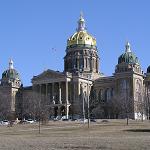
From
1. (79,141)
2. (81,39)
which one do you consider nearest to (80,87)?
(81,39)

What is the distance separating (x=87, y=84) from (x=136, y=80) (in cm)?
1814

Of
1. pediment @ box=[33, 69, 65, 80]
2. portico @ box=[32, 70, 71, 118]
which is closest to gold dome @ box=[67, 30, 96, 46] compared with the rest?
pediment @ box=[33, 69, 65, 80]

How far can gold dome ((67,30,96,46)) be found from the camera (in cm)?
17288

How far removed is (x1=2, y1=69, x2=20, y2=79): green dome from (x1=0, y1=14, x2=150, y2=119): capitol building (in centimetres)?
238

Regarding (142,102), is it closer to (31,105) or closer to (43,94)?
(31,105)

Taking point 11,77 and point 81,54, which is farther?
point 11,77

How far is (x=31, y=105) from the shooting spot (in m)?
138

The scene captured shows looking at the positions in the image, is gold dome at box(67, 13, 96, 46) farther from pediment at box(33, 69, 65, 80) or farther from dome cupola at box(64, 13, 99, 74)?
pediment at box(33, 69, 65, 80)

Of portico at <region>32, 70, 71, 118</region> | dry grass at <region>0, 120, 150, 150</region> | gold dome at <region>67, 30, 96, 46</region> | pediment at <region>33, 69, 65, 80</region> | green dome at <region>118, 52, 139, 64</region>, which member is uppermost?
gold dome at <region>67, 30, 96, 46</region>

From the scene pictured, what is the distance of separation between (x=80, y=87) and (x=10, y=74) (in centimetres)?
3773

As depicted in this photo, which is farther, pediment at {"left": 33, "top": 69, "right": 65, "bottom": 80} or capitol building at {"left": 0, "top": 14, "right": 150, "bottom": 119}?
pediment at {"left": 33, "top": 69, "right": 65, "bottom": 80}

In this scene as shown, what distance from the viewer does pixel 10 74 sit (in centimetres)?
18500

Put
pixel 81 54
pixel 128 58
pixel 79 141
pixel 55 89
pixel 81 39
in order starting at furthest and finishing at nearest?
pixel 81 39 → pixel 81 54 → pixel 55 89 → pixel 128 58 → pixel 79 141

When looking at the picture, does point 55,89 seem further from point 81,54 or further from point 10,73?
point 10,73
